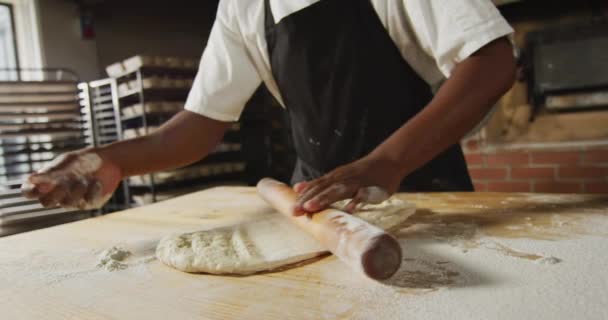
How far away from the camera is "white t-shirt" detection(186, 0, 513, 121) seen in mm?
823

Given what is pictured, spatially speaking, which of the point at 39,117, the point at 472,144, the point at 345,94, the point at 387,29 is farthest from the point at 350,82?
the point at 39,117

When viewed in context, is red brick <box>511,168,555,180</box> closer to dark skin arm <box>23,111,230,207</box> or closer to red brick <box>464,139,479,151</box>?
red brick <box>464,139,479,151</box>

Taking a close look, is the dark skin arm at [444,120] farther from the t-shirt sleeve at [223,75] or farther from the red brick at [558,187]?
the red brick at [558,187]

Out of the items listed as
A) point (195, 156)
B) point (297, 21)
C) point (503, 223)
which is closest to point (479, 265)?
point (503, 223)

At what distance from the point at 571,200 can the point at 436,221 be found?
1.01 ft

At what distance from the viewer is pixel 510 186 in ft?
7.86

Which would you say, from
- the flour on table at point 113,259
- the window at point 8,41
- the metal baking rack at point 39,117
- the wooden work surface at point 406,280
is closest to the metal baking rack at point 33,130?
the metal baking rack at point 39,117

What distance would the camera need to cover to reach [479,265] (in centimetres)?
57

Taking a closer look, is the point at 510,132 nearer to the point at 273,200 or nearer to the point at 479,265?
the point at 273,200

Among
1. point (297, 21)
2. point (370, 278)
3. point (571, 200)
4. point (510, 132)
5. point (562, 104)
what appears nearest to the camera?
point (370, 278)

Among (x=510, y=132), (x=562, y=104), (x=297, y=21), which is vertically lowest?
(x=510, y=132)

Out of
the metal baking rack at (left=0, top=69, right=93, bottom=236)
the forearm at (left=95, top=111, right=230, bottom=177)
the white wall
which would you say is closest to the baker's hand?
the forearm at (left=95, top=111, right=230, bottom=177)

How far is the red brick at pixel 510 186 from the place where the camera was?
2365 millimetres

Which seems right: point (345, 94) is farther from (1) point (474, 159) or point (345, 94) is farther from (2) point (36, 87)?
(2) point (36, 87)
